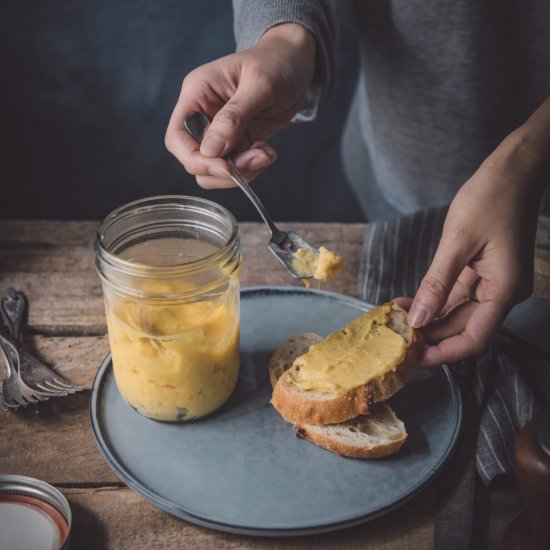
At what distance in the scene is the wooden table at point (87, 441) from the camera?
42.8 inches

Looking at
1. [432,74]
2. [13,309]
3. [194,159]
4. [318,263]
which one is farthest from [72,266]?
[432,74]

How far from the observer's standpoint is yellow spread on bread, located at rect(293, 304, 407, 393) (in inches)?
46.5

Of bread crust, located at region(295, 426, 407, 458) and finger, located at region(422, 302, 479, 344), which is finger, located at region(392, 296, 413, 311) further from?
bread crust, located at region(295, 426, 407, 458)

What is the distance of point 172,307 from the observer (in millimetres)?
1158

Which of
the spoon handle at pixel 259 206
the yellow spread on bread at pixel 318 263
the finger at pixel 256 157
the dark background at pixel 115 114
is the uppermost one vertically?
the finger at pixel 256 157

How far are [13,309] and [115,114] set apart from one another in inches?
54.3

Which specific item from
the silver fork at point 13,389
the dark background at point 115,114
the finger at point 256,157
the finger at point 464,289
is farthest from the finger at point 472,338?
the dark background at point 115,114

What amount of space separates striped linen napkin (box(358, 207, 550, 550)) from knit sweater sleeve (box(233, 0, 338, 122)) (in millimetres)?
390

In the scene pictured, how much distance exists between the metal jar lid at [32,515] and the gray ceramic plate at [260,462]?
0.39 ft

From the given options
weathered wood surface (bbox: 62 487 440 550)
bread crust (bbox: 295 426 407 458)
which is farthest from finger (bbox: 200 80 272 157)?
weathered wood surface (bbox: 62 487 440 550)

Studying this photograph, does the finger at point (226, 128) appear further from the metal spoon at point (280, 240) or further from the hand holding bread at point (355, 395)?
the hand holding bread at point (355, 395)

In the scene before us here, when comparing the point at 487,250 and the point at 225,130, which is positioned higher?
the point at 225,130

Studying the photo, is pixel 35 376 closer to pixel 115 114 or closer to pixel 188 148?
pixel 188 148

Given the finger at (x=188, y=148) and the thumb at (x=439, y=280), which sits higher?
the finger at (x=188, y=148)
